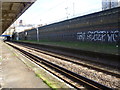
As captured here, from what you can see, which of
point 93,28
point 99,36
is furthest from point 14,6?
point 99,36

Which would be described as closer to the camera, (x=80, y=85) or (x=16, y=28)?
(x=80, y=85)

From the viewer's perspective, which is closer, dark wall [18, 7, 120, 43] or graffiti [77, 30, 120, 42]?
graffiti [77, 30, 120, 42]

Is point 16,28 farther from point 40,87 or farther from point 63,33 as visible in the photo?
point 40,87

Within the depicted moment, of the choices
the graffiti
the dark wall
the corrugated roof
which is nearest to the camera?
the corrugated roof

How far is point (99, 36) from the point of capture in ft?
65.6

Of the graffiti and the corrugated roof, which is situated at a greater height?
the corrugated roof

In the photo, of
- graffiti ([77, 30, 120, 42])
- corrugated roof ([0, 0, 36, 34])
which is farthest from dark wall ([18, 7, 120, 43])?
corrugated roof ([0, 0, 36, 34])

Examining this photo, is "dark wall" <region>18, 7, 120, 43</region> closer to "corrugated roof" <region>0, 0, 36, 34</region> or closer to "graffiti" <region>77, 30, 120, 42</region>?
"graffiti" <region>77, 30, 120, 42</region>

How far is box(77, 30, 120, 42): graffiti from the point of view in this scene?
1734 cm

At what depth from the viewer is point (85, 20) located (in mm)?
23516

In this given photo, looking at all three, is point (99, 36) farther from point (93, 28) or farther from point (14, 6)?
point (14, 6)

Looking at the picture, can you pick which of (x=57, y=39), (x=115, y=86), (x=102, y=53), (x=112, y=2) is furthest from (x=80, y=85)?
(x=57, y=39)

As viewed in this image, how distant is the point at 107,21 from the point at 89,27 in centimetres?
394

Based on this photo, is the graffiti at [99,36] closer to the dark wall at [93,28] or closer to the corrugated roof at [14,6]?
the dark wall at [93,28]
